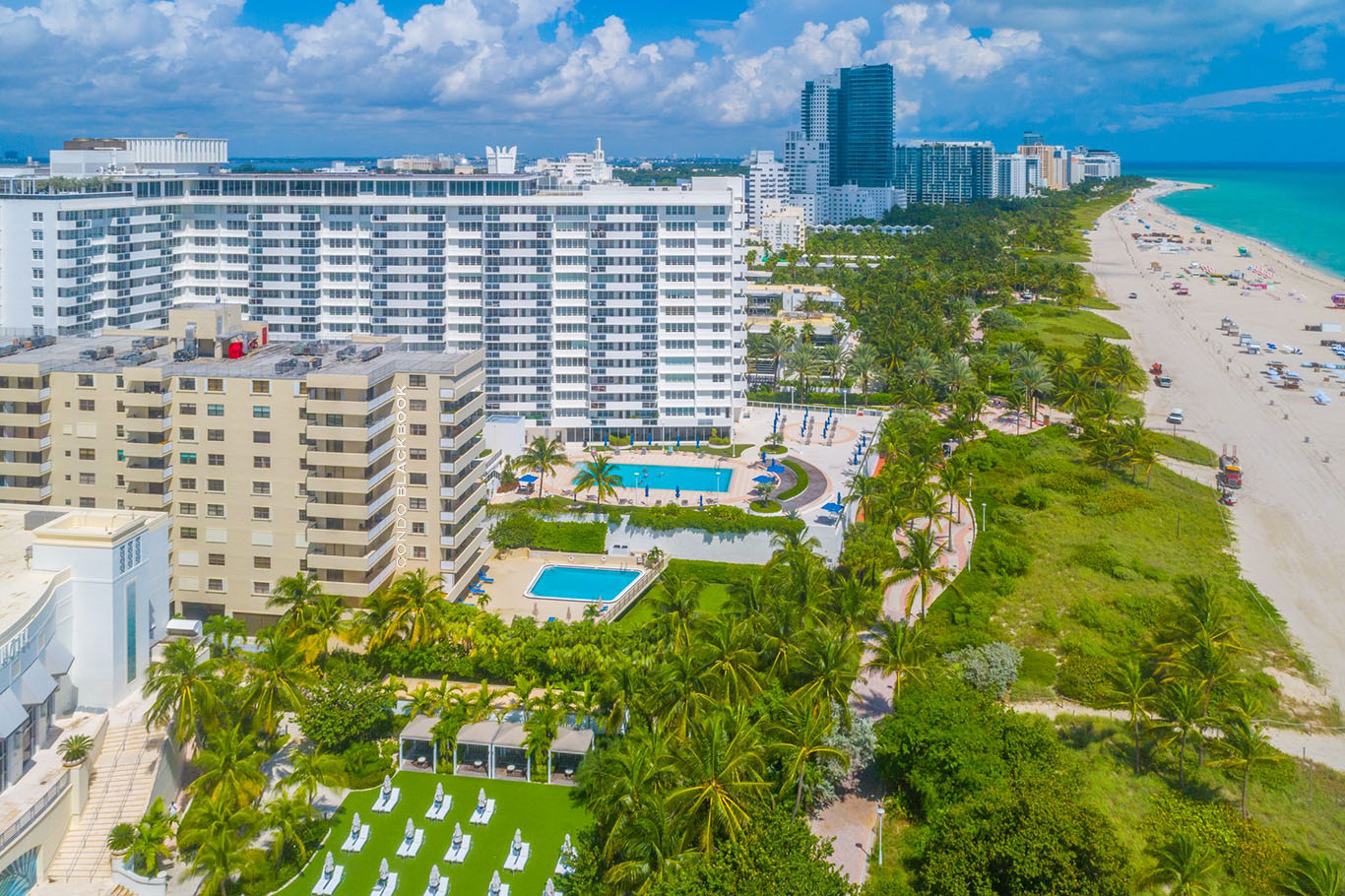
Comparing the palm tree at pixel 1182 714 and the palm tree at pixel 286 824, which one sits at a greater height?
the palm tree at pixel 1182 714

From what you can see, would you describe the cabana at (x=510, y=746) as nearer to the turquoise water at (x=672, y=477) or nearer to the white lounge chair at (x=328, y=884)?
the white lounge chair at (x=328, y=884)

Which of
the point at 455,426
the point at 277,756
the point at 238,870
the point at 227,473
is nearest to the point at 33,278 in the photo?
the point at 227,473

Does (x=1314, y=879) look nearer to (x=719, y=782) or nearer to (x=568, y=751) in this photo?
(x=719, y=782)

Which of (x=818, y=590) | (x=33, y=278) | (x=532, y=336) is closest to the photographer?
(x=818, y=590)

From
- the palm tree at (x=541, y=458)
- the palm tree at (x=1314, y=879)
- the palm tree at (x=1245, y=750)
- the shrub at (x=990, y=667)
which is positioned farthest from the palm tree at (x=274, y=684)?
the palm tree at (x=1245, y=750)

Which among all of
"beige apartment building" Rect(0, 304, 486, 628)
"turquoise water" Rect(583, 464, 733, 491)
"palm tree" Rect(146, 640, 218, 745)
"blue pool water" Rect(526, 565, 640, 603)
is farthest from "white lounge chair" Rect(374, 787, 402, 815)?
"turquoise water" Rect(583, 464, 733, 491)

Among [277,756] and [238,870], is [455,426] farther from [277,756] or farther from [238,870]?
[238,870]

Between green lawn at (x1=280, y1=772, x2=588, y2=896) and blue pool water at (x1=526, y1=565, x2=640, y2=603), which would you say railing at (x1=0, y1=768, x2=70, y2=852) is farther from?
blue pool water at (x1=526, y1=565, x2=640, y2=603)

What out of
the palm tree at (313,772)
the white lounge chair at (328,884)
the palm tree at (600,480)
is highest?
the palm tree at (600,480)
